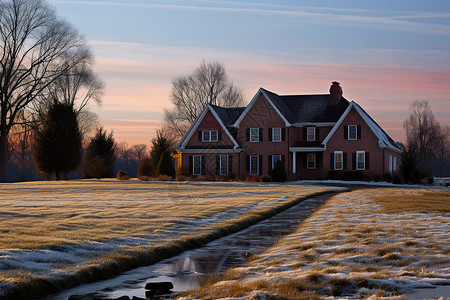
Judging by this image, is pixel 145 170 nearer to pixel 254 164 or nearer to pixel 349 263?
pixel 254 164

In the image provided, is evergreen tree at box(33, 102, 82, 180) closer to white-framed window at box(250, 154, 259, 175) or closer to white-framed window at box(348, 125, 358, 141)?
white-framed window at box(250, 154, 259, 175)

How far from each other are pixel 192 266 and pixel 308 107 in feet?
157

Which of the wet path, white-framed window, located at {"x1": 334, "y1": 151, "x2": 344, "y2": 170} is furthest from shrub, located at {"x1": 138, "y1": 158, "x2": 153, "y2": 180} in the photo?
the wet path

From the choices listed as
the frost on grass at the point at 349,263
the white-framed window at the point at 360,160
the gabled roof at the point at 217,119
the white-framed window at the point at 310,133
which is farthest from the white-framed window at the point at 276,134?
the frost on grass at the point at 349,263

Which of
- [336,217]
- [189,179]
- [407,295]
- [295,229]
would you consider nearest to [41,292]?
[407,295]

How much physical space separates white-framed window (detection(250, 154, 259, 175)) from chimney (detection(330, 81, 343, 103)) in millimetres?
10378

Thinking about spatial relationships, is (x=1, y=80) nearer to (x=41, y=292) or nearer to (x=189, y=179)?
(x=189, y=179)

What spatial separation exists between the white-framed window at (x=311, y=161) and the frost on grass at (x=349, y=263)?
123 feet

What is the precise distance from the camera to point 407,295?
7.37 meters

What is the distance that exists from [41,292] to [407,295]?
5.65m

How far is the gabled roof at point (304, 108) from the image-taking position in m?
53.9

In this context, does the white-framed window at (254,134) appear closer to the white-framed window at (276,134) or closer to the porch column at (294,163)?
the white-framed window at (276,134)

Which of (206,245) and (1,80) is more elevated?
(1,80)

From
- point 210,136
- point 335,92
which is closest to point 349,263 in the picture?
point 210,136
